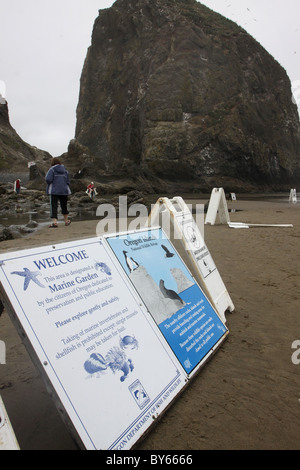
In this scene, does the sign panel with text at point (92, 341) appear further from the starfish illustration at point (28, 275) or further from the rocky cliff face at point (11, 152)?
the rocky cliff face at point (11, 152)

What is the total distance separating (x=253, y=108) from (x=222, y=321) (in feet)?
178

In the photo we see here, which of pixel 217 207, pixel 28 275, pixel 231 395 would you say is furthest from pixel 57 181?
pixel 231 395

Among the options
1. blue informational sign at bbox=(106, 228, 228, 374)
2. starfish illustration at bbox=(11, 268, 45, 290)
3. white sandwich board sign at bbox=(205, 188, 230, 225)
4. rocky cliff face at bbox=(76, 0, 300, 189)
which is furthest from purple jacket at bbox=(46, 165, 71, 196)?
rocky cliff face at bbox=(76, 0, 300, 189)

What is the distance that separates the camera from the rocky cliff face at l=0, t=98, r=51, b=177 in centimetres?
6288

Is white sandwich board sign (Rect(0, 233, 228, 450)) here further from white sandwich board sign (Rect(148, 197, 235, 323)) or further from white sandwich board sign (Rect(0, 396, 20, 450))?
white sandwich board sign (Rect(148, 197, 235, 323))

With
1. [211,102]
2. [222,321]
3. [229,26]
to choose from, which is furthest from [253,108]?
[222,321]

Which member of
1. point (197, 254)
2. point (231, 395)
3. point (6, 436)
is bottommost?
point (231, 395)

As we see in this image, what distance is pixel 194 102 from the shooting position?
154 ft

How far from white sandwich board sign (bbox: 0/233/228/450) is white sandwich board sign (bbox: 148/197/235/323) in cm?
103

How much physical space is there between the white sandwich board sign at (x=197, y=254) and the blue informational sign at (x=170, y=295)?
0.71 feet

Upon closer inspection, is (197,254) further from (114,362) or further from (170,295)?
(114,362)

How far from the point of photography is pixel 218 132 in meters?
45.9

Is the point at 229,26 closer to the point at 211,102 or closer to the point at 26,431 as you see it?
the point at 211,102

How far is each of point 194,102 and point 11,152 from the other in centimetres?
3924
